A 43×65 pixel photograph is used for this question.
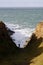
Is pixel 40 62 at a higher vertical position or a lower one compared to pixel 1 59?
lower

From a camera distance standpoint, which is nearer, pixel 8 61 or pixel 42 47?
pixel 8 61

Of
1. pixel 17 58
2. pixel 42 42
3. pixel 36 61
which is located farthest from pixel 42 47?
pixel 36 61

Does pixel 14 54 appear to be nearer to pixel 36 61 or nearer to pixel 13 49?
pixel 13 49

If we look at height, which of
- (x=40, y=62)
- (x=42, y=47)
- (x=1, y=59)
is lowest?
(x=40, y=62)

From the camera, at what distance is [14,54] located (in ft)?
127

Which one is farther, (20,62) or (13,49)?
(13,49)

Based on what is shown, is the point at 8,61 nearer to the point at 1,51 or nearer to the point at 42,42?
the point at 1,51

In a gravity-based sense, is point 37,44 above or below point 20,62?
above

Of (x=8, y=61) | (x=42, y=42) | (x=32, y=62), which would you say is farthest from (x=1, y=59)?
(x=42, y=42)

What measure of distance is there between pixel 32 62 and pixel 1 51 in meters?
6.93

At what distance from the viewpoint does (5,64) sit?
32781 millimetres

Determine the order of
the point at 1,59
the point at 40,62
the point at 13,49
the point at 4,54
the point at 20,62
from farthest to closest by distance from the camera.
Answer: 1. the point at 13,49
2. the point at 4,54
3. the point at 1,59
4. the point at 20,62
5. the point at 40,62

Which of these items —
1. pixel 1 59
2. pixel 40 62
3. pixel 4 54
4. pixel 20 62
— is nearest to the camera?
pixel 40 62

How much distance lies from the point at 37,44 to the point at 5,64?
11.0 meters
